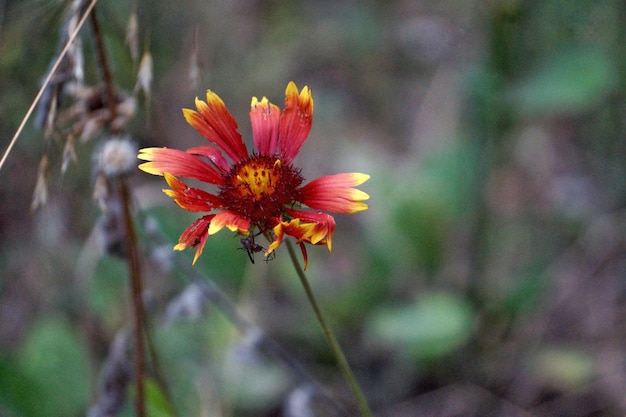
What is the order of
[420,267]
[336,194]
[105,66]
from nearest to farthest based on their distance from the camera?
[336,194], [105,66], [420,267]

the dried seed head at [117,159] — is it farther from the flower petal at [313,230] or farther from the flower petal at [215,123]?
the flower petal at [313,230]

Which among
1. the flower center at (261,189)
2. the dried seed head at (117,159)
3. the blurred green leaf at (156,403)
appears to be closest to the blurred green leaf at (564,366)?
the blurred green leaf at (156,403)

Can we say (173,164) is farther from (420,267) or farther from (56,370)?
(420,267)

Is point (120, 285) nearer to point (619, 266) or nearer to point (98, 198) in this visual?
point (98, 198)

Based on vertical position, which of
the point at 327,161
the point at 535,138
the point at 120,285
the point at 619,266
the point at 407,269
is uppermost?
the point at 535,138

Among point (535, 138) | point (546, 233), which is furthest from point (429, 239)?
point (535, 138)

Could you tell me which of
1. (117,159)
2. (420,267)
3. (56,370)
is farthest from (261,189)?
(420,267)
